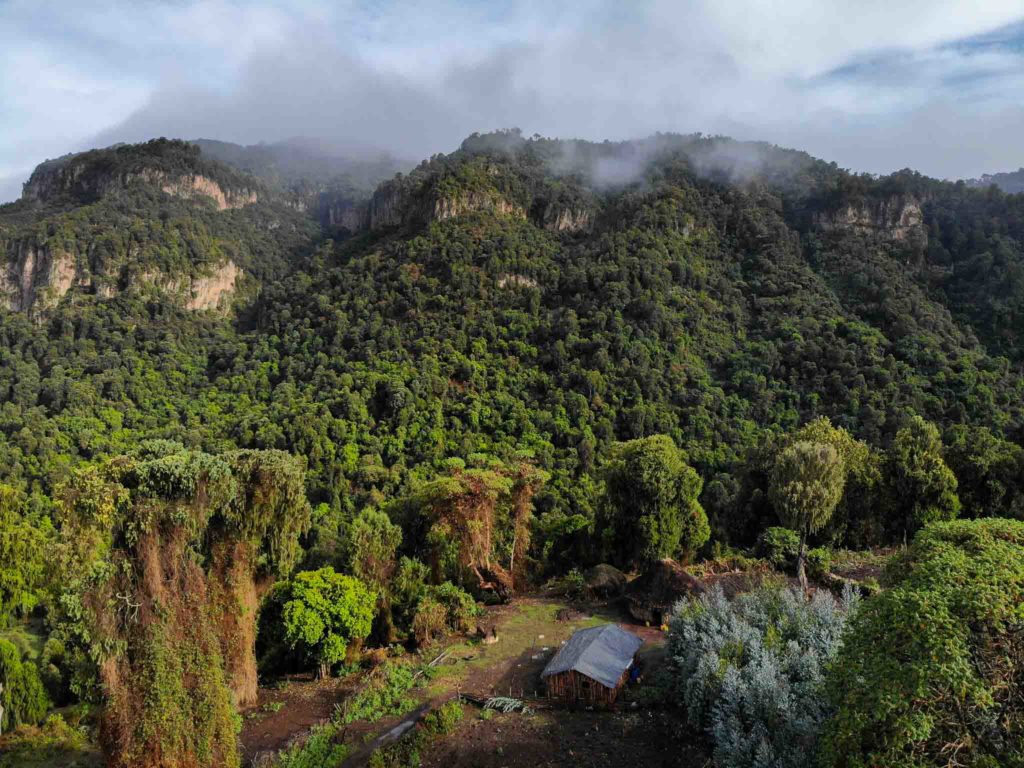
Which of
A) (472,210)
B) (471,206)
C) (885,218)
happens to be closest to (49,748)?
(472,210)

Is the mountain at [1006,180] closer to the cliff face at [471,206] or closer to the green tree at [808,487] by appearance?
the cliff face at [471,206]

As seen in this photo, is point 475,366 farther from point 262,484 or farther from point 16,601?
point 262,484

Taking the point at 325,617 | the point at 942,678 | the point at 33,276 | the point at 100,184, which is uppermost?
the point at 100,184

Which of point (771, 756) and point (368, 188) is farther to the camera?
point (368, 188)

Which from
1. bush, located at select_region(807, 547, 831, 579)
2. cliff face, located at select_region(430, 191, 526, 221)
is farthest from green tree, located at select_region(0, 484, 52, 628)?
cliff face, located at select_region(430, 191, 526, 221)

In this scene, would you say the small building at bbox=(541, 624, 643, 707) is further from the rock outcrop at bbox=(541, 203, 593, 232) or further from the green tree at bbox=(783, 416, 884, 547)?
the rock outcrop at bbox=(541, 203, 593, 232)

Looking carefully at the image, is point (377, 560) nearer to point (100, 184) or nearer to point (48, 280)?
point (48, 280)

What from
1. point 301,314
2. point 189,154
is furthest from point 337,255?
point 189,154

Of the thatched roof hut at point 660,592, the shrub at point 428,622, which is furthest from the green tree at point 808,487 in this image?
the shrub at point 428,622
